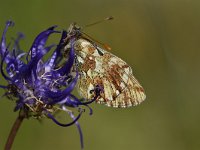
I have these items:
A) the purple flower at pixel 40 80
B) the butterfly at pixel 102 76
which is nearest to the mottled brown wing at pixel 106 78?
the butterfly at pixel 102 76

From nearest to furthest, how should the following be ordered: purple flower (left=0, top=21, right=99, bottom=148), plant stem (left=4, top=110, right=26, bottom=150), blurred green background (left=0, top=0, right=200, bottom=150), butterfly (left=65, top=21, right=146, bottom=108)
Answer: plant stem (left=4, top=110, right=26, bottom=150) → purple flower (left=0, top=21, right=99, bottom=148) → butterfly (left=65, top=21, right=146, bottom=108) → blurred green background (left=0, top=0, right=200, bottom=150)

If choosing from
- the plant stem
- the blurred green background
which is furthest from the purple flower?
the blurred green background

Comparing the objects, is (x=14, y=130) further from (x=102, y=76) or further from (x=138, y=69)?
(x=138, y=69)

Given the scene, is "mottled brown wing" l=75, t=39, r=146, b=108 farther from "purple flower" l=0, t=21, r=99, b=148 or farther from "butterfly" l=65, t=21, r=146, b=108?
"purple flower" l=0, t=21, r=99, b=148

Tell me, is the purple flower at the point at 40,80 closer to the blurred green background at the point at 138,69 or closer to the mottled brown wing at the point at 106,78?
the mottled brown wing at the point at 106,78

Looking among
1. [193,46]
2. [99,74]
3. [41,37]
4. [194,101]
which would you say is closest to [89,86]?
[99,74]

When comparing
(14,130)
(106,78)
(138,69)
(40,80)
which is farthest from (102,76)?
(138,69)

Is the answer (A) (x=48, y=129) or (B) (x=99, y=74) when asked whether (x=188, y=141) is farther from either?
(B) (x=99, y=74)
